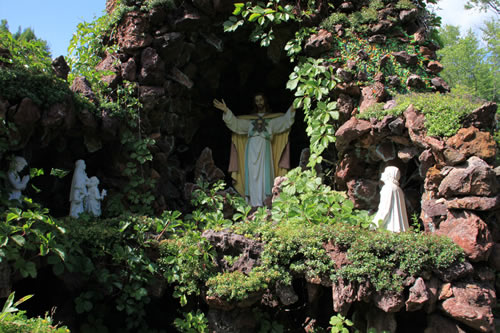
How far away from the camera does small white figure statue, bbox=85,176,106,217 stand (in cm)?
694

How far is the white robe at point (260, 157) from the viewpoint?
29.2 feet

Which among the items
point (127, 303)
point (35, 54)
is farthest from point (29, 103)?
point (127, 303)

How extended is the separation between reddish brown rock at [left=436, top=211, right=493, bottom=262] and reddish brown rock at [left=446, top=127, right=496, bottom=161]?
76 centimetres

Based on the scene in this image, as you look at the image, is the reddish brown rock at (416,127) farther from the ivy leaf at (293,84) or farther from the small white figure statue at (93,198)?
the small white figure statue at (93,198)

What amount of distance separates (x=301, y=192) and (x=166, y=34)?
146 inches

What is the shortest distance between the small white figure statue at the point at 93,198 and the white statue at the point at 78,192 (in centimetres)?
9

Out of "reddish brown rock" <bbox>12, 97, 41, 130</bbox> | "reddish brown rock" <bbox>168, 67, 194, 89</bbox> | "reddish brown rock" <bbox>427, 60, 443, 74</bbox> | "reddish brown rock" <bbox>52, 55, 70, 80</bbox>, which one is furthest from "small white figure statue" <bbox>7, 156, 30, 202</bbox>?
"reddish brown rock" <bbox>427, 60, 443, 74</bbox>

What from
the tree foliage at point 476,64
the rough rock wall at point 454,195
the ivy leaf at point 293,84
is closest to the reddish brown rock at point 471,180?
the rough rock wall at point 454,195

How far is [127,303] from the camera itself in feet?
19.3

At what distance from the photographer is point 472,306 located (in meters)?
5.20

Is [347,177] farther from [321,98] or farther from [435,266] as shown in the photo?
[435,266]

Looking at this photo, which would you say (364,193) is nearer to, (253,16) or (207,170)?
(207,170)

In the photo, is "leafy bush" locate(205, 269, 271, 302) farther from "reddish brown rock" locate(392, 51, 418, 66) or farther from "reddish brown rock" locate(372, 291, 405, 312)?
"reddish brown rock" locate(392, 51, 418, 66)

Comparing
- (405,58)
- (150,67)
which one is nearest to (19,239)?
(150,67)
